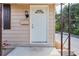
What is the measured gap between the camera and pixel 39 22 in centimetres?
1057

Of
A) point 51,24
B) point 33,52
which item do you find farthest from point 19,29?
point 33,52

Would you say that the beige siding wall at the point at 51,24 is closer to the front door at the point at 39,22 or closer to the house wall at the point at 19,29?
the house wall at the point at 19,29

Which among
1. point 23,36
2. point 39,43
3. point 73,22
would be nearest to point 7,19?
point 23,36

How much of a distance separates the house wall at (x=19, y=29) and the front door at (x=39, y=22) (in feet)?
0.75

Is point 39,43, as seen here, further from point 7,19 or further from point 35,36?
point 7,19

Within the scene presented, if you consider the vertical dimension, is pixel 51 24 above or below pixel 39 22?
below

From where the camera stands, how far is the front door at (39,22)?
1044cm

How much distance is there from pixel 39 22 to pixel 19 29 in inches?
41.3

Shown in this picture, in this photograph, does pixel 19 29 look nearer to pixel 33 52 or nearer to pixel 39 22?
pixel 39 22

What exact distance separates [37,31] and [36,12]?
95 cm

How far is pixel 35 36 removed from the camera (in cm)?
1058

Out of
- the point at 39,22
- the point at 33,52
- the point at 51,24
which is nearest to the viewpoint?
→ the point at 33,52

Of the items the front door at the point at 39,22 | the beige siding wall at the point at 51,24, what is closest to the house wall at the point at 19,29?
the beige siding wall at the point at 51,24

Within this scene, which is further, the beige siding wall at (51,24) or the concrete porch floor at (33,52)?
the beige siding wall at (51,24)
